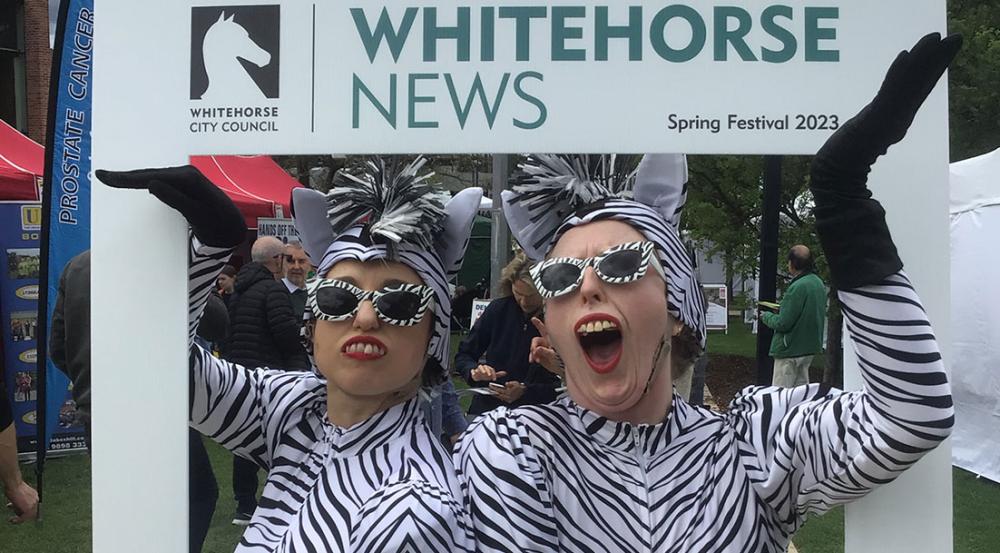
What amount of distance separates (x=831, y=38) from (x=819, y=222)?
0.42 m

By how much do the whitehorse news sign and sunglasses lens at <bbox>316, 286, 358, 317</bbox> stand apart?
0.96 feet

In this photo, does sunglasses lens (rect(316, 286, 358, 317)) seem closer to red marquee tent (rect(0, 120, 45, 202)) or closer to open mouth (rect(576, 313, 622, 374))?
open mouth (rect(576, 313, 622, 374))

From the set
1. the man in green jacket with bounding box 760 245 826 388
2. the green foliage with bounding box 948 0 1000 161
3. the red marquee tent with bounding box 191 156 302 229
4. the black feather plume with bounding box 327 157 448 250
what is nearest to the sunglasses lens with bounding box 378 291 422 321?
the black feather plume with bounding box 327 157 448 250

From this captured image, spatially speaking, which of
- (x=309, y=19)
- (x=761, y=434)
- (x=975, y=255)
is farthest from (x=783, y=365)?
(x=309, y=19)

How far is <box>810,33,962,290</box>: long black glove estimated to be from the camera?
139 centimetres

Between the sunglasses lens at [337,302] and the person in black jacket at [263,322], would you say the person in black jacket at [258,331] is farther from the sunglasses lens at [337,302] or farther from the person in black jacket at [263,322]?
the sunglasses lens at [337,302]

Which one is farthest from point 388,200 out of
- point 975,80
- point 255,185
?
point 975,80

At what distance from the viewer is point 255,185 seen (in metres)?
6.90

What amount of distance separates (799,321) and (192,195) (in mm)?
5040

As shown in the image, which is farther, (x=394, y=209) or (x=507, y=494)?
(x=394, y=209)

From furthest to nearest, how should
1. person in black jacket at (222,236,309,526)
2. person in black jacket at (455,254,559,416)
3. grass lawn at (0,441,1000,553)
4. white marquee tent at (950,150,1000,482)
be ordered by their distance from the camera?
white marquee tent at (950,150,1000,482) < grass lawn at (0,441,1000,553) < person in black jacket at (222,236,309,526) < person in black jacket at (455,254,559,416)

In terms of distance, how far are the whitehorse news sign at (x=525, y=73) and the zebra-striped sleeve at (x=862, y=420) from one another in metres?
0.36

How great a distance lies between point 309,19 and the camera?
1.76 metres

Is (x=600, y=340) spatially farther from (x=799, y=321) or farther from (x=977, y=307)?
(x=977, y=307)
